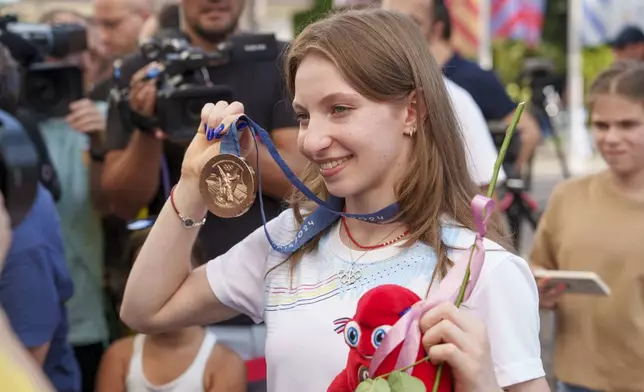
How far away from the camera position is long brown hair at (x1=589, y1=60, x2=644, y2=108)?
4.00 metres

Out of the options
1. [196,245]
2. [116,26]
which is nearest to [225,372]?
[196,245]

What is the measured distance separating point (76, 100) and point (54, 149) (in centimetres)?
36

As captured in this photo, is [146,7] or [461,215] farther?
[146,7]

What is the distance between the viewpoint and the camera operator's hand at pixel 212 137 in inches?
87.4

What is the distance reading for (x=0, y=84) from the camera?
352 centimetres

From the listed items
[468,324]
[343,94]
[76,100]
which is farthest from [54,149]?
[468,324]

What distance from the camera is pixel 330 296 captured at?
82.4 inches

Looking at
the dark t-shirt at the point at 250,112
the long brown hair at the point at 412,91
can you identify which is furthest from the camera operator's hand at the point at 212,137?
the dark t-shirt at the point at 250,112

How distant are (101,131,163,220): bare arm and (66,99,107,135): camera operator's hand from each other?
0.44 ft

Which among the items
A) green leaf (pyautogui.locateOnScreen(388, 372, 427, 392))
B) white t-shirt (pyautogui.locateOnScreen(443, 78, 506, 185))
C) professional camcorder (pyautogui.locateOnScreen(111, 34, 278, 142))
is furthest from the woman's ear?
white t-shirt (pyautogui.locateOnScreen(443, 78, 506, 185))

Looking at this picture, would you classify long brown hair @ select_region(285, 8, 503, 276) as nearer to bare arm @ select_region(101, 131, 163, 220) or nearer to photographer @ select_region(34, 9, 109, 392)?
bare arm @ select_region(101, 131, 163, 220)

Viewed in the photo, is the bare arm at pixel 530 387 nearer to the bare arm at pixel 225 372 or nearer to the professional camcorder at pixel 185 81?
the bare arm at pixel 225 372

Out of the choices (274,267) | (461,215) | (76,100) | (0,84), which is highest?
(461,215)

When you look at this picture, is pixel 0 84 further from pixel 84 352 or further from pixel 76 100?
pixel 84 352
